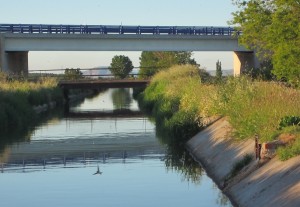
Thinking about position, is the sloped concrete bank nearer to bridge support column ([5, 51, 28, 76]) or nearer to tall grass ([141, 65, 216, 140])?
Result: tall grass ([141, 65, 216, 140])

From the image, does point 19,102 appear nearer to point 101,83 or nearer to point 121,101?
point 101,83

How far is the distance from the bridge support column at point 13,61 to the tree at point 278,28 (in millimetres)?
49139

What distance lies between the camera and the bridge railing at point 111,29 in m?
72.3

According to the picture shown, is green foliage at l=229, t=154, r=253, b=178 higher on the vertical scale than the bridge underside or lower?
lower

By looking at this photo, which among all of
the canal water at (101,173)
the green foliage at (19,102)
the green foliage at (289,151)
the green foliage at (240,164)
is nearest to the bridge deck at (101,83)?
the green foliage at (19,102)

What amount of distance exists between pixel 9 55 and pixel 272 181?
6157 cm

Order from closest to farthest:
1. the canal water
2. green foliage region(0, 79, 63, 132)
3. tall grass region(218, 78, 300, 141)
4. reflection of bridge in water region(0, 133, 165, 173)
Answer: the canal water < tall grass region(218, 78, 300, 141) < reflection of bridge in water region(0, 133, 165, 173) < green foliage region(0, 79, 63, 132)

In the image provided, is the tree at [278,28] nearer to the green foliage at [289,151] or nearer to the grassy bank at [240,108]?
the grassy bank at [240,108]

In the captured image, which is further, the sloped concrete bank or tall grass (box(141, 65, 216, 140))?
tall grass (box(141, 65, 216, 140))

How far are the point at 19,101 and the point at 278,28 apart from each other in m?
28.4

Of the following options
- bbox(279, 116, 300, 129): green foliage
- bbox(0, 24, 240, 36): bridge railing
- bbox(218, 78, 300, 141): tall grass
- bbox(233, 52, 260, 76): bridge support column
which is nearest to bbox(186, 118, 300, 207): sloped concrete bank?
bbox(218, 78, 300, 141): tall grass

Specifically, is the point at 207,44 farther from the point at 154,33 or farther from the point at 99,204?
the point at 99,204

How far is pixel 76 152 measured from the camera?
1208 inches

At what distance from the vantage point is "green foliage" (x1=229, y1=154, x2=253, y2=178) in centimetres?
2012
